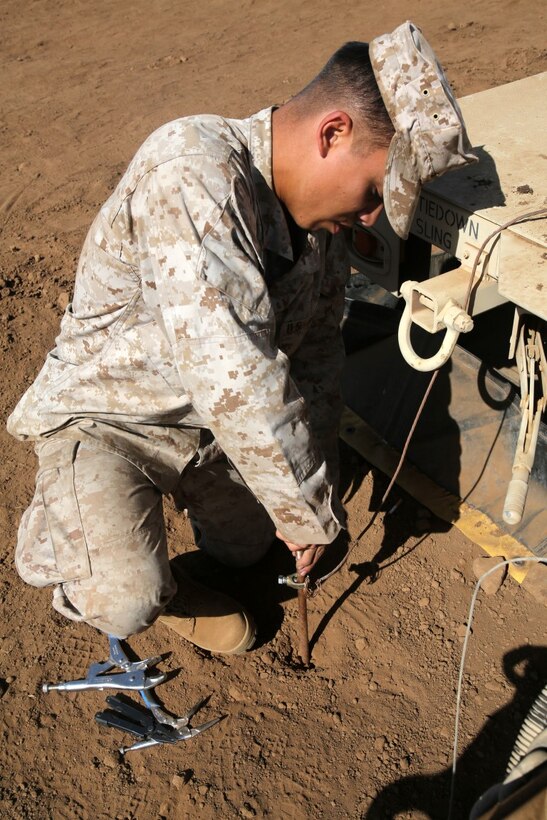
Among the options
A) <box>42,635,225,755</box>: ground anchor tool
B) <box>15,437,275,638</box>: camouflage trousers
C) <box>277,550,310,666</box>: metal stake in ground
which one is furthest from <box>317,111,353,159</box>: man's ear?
<box>42,635,225,755</box>: ground anchor tool

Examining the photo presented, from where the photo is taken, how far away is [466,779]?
7.45 ft

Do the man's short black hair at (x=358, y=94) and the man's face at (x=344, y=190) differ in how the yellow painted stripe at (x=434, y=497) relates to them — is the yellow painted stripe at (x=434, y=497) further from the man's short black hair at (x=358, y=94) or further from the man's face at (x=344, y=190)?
the man's short black hair at (x=358, y=94)

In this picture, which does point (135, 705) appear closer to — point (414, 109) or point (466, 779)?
point (466, 779)

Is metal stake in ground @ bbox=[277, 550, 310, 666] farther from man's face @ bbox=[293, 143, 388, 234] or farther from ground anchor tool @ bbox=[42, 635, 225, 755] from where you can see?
man's face @ bbox=[293, 143, 388, 234]

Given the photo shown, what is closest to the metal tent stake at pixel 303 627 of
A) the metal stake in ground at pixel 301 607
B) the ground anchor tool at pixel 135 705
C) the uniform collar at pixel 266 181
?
the metal stake in ground at pixel 301 607

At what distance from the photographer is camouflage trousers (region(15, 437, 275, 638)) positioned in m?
2.12

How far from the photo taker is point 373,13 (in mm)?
7996

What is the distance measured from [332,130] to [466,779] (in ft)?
6.25

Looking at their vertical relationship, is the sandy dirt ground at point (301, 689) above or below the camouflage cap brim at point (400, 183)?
below

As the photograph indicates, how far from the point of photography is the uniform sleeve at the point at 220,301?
5.61 ft

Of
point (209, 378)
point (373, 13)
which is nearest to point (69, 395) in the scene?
point (209, 378)

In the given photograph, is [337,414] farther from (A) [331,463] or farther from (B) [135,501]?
(B) [135,501]

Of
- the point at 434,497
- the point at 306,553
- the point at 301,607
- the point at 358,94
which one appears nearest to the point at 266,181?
the point at 358,94

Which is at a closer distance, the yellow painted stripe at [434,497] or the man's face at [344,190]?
the man's face at [344,190]
